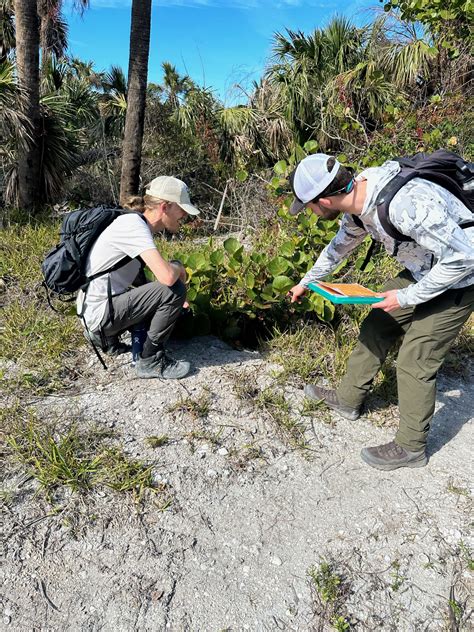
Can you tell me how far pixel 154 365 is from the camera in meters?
2.97

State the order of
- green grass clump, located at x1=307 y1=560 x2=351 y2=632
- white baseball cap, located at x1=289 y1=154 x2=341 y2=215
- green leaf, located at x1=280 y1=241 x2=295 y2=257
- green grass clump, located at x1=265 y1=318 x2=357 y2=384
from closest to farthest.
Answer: green grass clump, located at x1=307 y1=560 x2=351 y2=632, white baseball cap, located at x1=289 y1=154 x2=341 y2=215, green grass clump, located at x1=265 y1=318 x2=357 y2=384, green leaf, located at x1=280 y1=241 x2=295 y2=257

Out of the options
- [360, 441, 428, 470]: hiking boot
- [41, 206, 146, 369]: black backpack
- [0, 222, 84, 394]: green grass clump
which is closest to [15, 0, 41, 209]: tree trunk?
[0, 222, 84, 394]: green grass clump

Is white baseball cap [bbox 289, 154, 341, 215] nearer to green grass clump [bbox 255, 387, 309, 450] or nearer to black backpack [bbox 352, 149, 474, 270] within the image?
black backpack [bbox 352, 149, 474, 270]

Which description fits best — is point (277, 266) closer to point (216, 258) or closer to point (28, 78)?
point (216, 258)

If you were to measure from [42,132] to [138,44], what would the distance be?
184 cm

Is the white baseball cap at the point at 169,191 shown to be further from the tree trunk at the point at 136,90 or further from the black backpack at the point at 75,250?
the tree trunk at the point at 136,90

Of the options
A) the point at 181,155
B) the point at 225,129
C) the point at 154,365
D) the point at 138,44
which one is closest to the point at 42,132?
the point at 138,44

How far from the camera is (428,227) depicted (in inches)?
73.5

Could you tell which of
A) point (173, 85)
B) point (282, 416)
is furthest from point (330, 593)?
point (173, 85)

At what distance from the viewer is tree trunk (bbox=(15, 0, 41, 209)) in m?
5.78

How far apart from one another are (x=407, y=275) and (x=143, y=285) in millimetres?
1531

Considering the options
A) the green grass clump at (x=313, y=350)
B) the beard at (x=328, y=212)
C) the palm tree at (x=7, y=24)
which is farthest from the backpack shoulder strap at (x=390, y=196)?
the palm tree at (x=7, y=24)

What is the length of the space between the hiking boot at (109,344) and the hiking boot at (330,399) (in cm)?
130

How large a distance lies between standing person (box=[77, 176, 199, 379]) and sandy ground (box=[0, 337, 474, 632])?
336 mm
